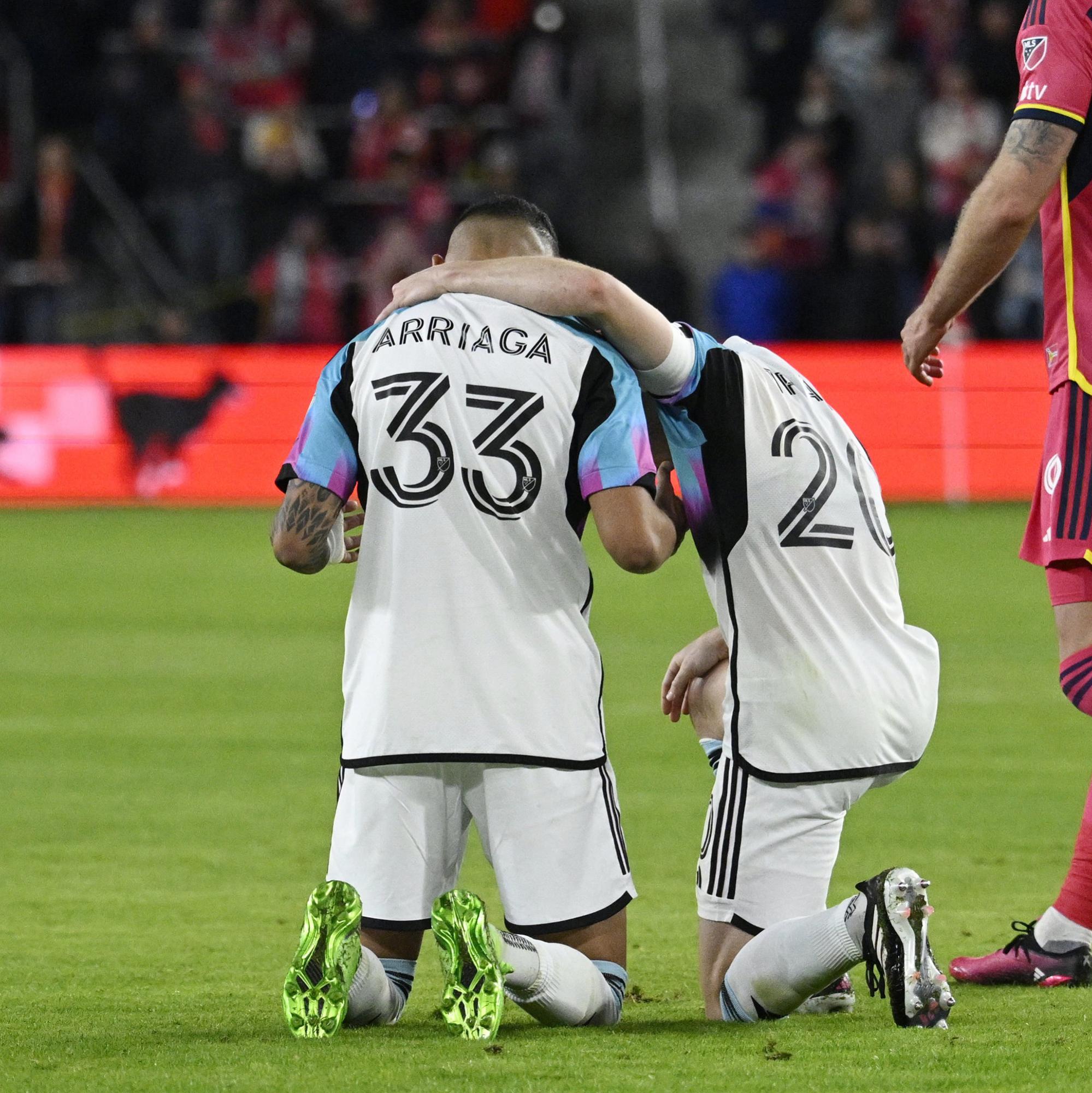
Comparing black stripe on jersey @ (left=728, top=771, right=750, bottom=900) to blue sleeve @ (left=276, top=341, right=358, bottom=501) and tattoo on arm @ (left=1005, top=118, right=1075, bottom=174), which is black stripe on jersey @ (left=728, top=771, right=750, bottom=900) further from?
tattoo on arm @ (left=1005, top=118, right=1075, bottom=174)

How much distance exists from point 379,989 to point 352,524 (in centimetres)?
96

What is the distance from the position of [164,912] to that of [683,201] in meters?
17.3

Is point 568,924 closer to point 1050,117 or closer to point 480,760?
point 480,760

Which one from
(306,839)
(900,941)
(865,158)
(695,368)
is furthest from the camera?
(865,158)

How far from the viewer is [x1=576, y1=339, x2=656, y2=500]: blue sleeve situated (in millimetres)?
4105

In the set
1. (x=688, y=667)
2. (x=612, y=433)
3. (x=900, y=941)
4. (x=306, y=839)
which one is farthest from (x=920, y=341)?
(x=306, y=839)

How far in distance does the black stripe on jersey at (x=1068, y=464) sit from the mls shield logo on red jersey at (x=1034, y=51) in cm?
69

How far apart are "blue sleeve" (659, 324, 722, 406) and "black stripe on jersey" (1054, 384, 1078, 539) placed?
79 centimetres

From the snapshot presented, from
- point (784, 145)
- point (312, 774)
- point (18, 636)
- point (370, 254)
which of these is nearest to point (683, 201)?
point (784, 145)

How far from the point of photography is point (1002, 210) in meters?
4.28

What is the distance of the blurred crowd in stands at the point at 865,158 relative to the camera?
1853cm

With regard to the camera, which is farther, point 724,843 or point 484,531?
point 724,843

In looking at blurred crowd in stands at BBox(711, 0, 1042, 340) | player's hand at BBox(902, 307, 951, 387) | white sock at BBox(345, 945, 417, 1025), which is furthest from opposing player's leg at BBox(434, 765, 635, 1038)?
blurred crowd in stands at BBox(711, 0, 1042, 340)

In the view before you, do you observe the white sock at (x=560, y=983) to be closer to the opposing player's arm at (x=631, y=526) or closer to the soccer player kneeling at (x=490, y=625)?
the soccer player kneeling at (x=490, y=625)
